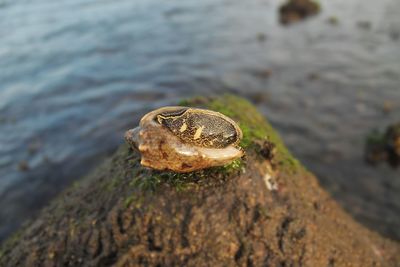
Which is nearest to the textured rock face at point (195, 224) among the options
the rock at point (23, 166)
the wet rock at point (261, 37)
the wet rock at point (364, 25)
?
the rock at point (23, 166)

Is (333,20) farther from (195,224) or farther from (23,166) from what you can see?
(195,224)

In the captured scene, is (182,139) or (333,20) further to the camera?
A: (333,20)

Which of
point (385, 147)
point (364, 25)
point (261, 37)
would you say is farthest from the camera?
point (364, 25)

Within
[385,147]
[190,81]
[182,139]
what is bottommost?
[385,147]

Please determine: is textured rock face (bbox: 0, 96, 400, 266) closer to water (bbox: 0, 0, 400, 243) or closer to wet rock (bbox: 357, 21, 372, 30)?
water (bbox: 0, 0, 400, 243)

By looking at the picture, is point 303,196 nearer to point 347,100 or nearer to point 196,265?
point 196,265

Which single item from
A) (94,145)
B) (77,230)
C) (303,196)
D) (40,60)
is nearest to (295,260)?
(303,196)

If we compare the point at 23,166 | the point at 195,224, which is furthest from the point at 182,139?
the point at 23,166
